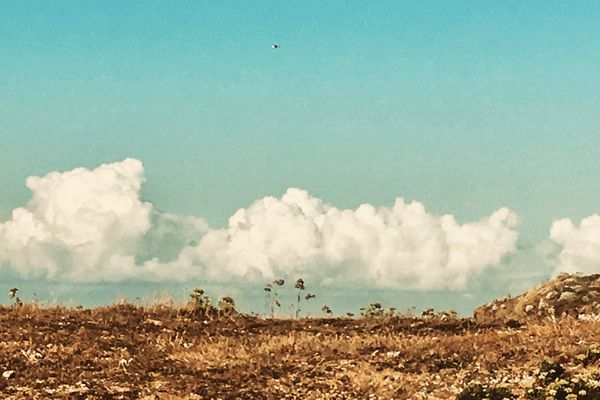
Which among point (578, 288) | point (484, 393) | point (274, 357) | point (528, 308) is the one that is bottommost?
point (484, 393)

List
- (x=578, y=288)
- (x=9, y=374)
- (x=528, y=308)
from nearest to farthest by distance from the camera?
(x=9, y=374), (x=578, y=288), (x=528, y=308)

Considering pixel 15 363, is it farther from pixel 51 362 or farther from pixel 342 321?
pixel 342 321

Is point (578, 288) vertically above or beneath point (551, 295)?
above

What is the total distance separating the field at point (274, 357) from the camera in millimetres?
15430

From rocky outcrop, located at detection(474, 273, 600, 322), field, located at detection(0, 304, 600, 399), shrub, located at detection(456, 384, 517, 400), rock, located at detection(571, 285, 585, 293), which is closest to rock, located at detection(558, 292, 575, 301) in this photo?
rocky outcrop, located at detection(474, 273, 600, 322)

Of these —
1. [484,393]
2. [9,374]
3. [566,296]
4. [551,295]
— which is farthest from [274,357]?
[551,295]

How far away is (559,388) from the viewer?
1405 cm

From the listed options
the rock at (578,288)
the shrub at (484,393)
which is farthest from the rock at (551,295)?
the shrub at (484,393)

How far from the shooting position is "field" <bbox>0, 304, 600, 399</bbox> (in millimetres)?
15430

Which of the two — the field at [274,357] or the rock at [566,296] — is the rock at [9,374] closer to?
the field at [274,357]

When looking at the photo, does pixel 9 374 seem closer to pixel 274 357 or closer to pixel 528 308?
pixel 274 357

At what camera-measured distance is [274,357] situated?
17609 millimetres

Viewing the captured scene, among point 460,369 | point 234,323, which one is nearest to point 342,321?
point 234,323

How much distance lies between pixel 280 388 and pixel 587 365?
583 cm
